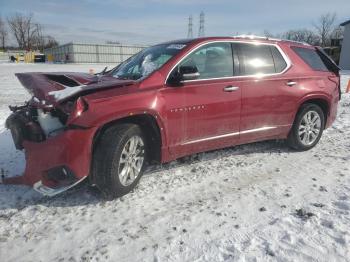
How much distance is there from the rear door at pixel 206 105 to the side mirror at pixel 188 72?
107mm

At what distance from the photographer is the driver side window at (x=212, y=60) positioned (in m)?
4.45

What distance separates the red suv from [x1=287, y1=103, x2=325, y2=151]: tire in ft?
0.06

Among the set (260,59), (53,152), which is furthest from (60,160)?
(260,59)

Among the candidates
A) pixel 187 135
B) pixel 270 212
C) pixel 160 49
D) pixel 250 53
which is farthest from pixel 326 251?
pixel 160 49

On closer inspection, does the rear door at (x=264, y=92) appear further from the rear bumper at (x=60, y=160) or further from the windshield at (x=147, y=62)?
the rear bumper at (x=60, y=160)

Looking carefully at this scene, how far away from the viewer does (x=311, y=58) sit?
5.81 m

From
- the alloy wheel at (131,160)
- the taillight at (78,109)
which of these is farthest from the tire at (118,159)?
the taillight at (78,109)

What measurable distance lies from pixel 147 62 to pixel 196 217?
2252mm

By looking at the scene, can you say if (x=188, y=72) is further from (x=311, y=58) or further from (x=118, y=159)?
(x=311, y=58)

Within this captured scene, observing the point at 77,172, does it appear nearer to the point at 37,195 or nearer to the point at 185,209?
the point at 37,195

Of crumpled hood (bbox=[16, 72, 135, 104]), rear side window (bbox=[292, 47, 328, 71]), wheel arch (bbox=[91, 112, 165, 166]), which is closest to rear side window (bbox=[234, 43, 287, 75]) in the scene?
rear side window (bbox=[292, 47, 328, 71])

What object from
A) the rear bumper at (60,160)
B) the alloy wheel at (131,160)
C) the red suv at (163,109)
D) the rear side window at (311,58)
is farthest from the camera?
the rear side window at (311,58)

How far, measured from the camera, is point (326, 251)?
2957 millimetres

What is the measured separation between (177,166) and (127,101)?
5.14ft
